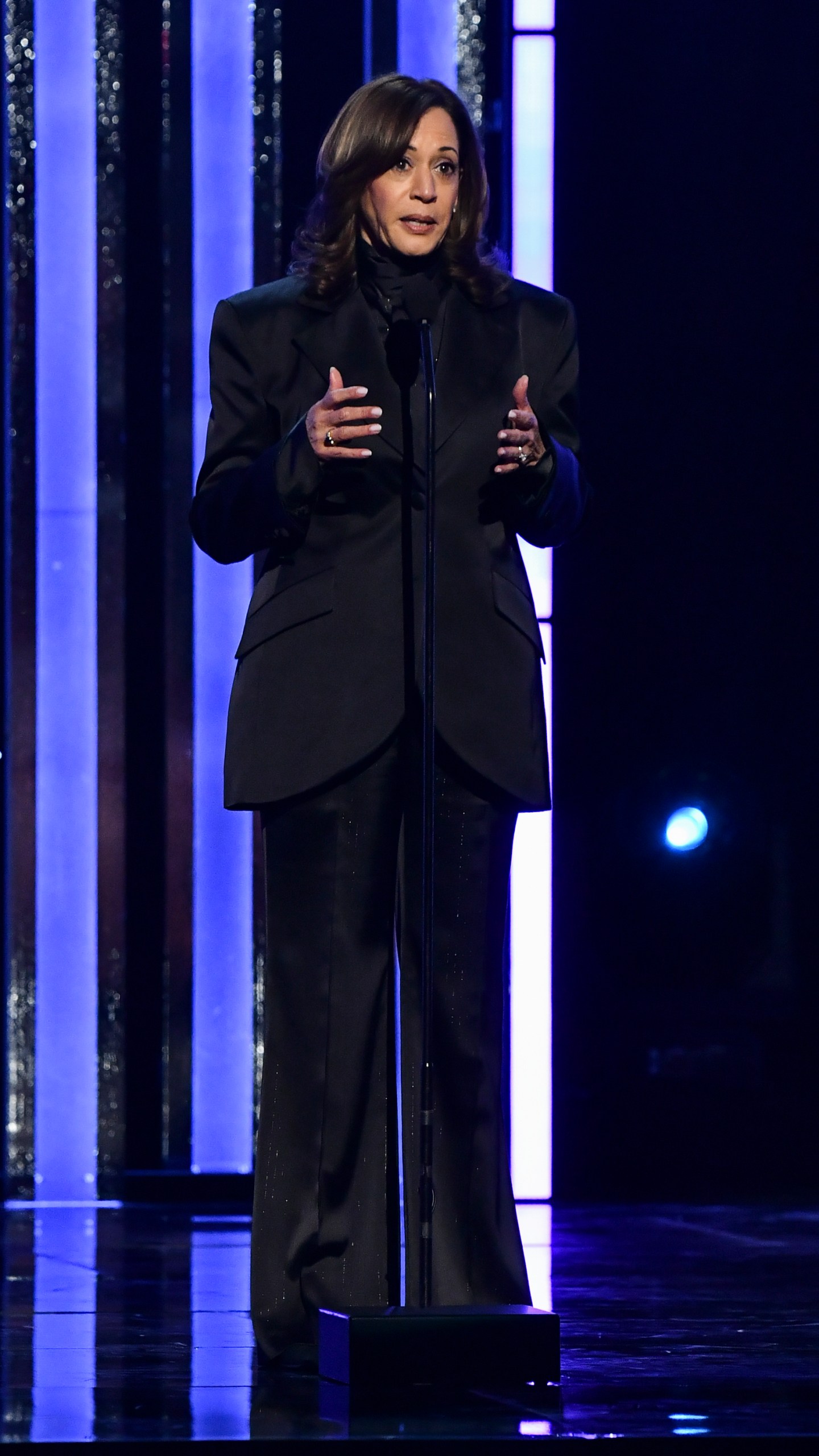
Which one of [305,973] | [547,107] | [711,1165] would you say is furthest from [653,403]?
[305,973]

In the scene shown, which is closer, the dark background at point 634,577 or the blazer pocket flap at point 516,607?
the blazer pocket flap at point 516,607

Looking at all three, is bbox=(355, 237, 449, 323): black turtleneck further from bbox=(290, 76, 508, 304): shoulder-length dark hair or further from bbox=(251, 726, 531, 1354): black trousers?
bbox=(251, 726, 531, 1354): black trousers

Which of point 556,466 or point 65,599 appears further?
point 65,599

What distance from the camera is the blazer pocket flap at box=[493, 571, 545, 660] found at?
85.7 inches

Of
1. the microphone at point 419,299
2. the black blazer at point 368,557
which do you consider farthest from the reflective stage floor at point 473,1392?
the microphone at point 419,299

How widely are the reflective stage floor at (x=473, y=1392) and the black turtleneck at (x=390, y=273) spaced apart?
3.62 feet

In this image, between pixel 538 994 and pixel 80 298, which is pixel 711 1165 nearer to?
pixel 538 994

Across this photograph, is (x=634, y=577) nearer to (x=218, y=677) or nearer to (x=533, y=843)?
(x=533, y=843)

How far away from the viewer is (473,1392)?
1.89 m

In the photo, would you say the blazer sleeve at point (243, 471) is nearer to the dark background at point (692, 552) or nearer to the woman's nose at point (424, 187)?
the woman's nose at point (424, 187)

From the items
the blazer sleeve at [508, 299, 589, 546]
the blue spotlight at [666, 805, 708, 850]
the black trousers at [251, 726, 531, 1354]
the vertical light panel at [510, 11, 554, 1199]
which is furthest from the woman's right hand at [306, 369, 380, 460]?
the blue spotlight at [666, 805, 708, 850]

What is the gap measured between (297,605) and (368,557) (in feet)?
0.29

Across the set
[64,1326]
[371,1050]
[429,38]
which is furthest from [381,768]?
[429,38]

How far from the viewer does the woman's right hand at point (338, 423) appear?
1.94m
